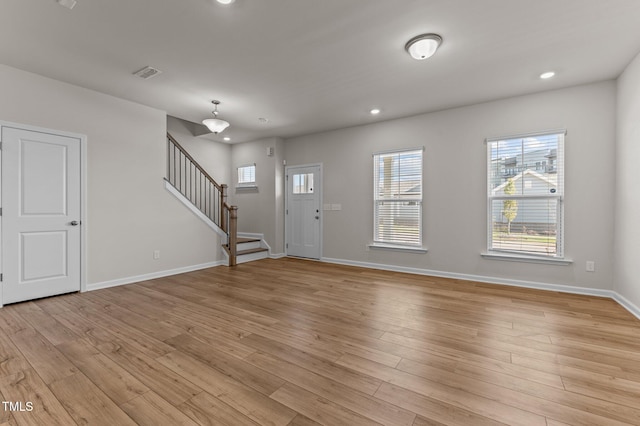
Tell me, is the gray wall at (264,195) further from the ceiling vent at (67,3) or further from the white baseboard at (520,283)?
the ceiling vent at (67,3)

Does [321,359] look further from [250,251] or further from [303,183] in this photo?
[303,183]

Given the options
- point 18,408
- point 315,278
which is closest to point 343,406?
point 18,408

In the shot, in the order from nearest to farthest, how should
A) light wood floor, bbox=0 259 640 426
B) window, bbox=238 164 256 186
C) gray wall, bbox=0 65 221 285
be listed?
light wood floor, bbox=0 259 640 426 → gray wall, bbox=0 65 221 285 → window, bbox=238 164 256 186

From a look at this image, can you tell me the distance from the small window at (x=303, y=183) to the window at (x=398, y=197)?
1582 mm

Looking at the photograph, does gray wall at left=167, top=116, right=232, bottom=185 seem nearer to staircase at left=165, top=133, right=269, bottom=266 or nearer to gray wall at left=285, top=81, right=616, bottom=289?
staircase at left=165, top=133, right=269, bottom=266

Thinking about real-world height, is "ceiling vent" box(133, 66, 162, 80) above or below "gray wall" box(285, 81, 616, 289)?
above

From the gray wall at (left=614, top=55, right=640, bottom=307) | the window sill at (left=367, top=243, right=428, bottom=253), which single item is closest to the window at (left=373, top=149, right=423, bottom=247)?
the window sill at (left=367, top=243, right=428, bottom=253)

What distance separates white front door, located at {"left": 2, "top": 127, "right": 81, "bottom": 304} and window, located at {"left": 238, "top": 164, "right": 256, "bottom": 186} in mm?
3608

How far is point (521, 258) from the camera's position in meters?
4.25

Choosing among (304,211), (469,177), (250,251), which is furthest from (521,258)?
(250,251)

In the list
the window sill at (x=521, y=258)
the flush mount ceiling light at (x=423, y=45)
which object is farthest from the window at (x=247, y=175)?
the window sill at (x=521, y=258)

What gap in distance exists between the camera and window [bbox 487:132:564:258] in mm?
4039

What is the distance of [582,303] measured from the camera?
11.5 feet

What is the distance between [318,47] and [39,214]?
13.3 ft
